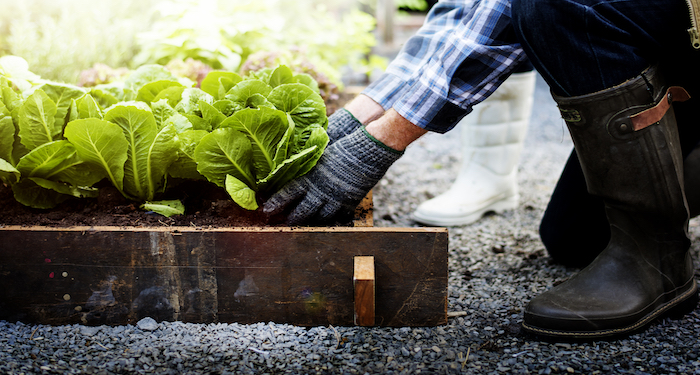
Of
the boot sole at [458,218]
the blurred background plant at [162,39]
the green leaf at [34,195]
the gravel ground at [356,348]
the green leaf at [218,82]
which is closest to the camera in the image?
the gravel ground at [356,348]

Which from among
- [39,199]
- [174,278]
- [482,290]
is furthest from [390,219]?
[39,199]

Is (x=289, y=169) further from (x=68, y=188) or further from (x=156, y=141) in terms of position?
(x=68, y=188)

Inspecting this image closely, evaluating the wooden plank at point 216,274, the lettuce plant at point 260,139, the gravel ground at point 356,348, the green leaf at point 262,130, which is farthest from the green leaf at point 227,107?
the gravel ground at point 356,348

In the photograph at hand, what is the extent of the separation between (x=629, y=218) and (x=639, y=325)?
26cm

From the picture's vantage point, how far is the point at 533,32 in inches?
43.6

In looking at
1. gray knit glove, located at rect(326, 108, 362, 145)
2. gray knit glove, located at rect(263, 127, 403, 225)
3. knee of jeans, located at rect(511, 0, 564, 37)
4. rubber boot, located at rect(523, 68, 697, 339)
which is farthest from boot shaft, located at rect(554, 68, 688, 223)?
gray knit glove, located at rect(326, 108, 362, 145)

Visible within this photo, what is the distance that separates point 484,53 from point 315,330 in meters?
0.79

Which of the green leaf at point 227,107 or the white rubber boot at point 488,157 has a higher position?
the green leaf at point 227,107

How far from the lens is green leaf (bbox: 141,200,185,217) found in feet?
4.06

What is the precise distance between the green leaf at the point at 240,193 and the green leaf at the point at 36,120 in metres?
0.51

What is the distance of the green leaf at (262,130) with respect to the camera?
115 cm

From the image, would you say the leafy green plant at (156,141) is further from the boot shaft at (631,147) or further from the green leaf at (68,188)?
the boot shaft at (631,147)

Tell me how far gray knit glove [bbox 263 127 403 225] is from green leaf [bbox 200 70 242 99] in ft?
1.26

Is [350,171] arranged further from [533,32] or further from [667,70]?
[667,70]
